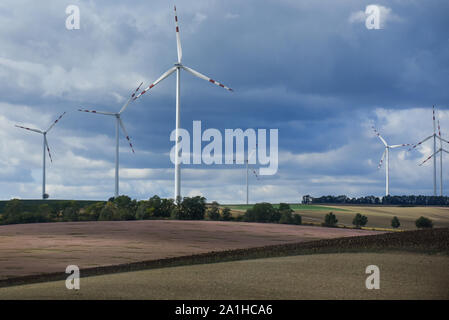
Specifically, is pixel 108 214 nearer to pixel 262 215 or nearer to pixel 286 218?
pixel 262 215

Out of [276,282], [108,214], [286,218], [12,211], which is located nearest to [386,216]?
[286,218]

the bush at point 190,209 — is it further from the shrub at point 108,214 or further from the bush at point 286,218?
the bush at point 286,218

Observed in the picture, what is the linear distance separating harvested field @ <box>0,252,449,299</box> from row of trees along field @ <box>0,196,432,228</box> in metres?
45.7

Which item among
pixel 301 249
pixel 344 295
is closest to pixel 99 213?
pixel 301 249

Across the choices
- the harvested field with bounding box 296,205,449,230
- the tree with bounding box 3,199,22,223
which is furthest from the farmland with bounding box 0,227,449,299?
the tree with bounding box 3,199,22,223

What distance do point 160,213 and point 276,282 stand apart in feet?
179

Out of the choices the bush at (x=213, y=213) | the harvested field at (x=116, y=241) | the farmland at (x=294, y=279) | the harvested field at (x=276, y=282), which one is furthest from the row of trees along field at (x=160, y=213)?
the harvested field at (x=276, y=282)

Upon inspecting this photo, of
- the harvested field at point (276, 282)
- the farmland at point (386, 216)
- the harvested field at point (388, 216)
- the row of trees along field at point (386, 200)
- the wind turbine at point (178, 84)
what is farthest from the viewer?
the row of trees along field at point (386, 200)

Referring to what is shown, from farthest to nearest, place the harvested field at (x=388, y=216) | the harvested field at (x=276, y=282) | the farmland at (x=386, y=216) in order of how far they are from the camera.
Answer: the harvested field at (x=388, y=216) < the farmland at (x=386, y=216) < the harvested field at (x=276, y=282)

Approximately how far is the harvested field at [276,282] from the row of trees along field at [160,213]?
45.7 m

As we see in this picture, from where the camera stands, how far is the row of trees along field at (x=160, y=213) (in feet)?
229

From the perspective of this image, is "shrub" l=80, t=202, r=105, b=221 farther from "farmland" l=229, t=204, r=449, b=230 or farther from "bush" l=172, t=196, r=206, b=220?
"farmland" l=229, t=204, r=449, b=230

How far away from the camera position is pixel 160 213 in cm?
7200
